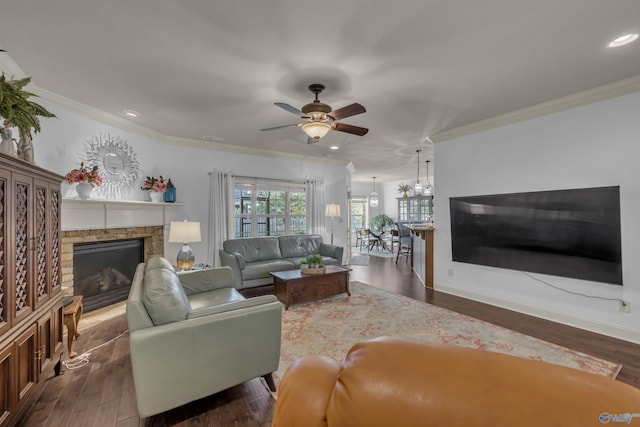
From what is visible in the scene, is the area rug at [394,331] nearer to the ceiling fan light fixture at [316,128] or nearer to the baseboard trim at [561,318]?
the baseboard trim at [561,318]

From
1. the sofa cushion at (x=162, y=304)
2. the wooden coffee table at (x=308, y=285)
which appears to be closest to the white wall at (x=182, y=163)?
the wooden coffee table at (x=308, y=285)

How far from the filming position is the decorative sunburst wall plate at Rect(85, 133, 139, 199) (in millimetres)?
3807

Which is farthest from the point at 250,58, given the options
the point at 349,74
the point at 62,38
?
the point at 62,38

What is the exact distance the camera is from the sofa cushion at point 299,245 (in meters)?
5.68

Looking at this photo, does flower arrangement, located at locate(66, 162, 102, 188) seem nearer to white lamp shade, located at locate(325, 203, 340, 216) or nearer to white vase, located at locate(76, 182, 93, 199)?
white vase, located at locate(76, 182, 93, 199)

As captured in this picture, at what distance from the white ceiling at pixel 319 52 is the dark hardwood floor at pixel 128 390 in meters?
2.64

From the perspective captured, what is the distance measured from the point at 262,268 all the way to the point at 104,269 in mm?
2216

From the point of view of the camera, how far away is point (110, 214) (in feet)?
12.6

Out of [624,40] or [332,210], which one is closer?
[624,40]

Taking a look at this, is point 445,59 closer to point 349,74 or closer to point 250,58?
point 349,74

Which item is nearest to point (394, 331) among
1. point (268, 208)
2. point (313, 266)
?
point (313, 266)

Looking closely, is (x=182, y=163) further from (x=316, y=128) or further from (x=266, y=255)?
(x=316, y=128)

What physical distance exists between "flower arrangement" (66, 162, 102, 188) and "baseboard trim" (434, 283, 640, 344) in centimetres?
522

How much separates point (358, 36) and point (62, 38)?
226 cm
